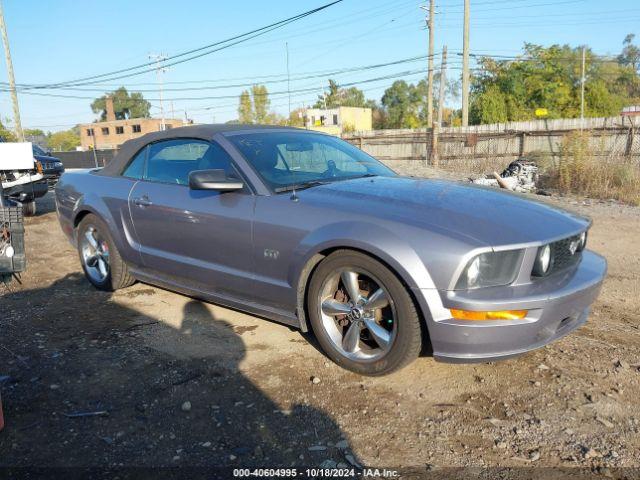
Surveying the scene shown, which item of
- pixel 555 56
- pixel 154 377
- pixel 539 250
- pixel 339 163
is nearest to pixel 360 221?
pixel 539 250

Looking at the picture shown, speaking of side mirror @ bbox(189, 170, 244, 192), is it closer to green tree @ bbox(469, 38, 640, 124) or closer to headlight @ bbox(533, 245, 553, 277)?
headlight @ bbox(533, 245, 553, 277)

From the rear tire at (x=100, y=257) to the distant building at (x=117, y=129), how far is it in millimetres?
72680

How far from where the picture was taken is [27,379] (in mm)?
3305

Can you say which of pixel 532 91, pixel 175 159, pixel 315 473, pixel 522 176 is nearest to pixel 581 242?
pixel 315 473

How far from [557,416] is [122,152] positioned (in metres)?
4.23

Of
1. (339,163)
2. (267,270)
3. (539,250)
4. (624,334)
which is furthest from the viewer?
(339,163)

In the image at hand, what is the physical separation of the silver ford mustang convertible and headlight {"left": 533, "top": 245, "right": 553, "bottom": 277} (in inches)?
0.4

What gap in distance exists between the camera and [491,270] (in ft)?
9.13

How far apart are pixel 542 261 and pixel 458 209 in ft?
1.83

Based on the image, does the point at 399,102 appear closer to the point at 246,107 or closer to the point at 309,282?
the point at 246,107

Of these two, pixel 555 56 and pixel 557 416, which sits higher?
pixel 555 56

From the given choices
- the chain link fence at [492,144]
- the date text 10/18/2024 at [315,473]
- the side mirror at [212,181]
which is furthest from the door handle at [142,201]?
the chain link fence at [492,144]

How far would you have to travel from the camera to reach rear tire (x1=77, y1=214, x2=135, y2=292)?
4.84 meters

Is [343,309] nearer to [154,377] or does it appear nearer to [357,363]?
[357,363]
